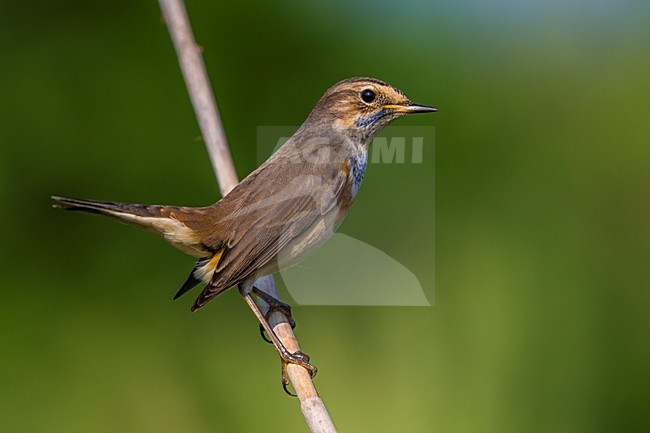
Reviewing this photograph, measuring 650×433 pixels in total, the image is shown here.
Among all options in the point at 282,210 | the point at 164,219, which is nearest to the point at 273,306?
the point at 282,210

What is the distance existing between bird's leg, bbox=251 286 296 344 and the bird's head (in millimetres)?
770

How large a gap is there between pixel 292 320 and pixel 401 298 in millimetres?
497

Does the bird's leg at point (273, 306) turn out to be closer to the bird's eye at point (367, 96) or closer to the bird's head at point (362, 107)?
the bird's head at point (362, 107)

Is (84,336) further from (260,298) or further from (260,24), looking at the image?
(260,24)

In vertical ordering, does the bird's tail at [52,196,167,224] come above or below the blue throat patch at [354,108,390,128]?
below

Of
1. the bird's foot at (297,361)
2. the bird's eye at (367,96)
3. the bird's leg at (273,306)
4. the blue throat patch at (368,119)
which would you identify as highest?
the bird's eye at (367,96)

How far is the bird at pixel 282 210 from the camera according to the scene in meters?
3.42

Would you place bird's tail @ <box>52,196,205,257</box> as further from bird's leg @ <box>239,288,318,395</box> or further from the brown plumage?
bird's leg @ <box>239,288,318,395</box>

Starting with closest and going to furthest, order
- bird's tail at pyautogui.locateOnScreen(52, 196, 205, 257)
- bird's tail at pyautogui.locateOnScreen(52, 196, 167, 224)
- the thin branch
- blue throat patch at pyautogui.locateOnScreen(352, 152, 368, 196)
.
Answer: bird's tail at pyautogui.locateOnScreen(52, 196, 167, 224) < bird's tail at pyautogui.locateOnScreen(52, 196, 205, 257) < the thin branch < blue throat patch at pyautogui.locateOnScreen(352, 152, 368, 196)

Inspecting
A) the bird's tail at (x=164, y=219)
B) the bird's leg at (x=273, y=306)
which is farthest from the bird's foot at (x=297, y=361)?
the bird's tail at (x=164, y=219)

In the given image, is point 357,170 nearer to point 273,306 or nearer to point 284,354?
point 273,306

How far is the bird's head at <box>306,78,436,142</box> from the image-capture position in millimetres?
3697

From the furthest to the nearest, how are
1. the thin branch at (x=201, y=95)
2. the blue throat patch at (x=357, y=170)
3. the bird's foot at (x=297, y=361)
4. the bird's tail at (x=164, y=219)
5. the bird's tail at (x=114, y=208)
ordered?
the blue throat patch at (x=357, y=170), the thin branch at (x=201, y=95), the bird's foot at (x=297, y=361), the bird's tail at (x=164, y=219), the bird's tail at (x=114, y=208)

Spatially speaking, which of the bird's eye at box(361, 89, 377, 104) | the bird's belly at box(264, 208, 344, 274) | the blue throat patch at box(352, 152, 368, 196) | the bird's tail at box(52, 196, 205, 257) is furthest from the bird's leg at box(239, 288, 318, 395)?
the bird's eye at box(361, 89, 377, 104)
